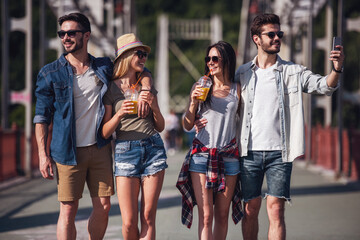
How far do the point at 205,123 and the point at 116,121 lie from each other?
2.23 ft

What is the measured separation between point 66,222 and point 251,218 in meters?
1.36

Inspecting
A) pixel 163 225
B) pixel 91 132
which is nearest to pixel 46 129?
pixel 91 132

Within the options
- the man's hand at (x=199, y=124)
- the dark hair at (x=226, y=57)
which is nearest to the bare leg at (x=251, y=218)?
the man's hand at (x=199, y=124)

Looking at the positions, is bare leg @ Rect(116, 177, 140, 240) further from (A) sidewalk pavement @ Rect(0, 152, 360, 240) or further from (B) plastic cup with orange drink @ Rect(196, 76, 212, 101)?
(A) sidewalk pavement @ Rect(0, 152, 360, 240)

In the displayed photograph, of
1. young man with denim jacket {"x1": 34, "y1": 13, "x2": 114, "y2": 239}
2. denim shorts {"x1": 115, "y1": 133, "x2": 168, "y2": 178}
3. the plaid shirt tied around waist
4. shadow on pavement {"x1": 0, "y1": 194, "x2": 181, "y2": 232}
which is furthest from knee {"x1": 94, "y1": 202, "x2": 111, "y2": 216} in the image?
shadow on pavement {"x1": 0, "y1": 194, "x2": 181, "y2": 232}

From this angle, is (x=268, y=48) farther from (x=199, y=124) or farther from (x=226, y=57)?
(x=199, y=124)

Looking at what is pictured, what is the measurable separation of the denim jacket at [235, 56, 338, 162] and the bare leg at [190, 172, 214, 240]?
1.19ft

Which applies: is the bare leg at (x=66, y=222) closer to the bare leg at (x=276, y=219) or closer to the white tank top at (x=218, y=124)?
the white tank top at (x=218, y=124)

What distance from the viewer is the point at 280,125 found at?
467cm

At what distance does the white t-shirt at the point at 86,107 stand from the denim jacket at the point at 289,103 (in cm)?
108

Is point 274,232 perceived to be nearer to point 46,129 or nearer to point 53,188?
point 46,129

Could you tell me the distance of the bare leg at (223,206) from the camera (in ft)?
15.2

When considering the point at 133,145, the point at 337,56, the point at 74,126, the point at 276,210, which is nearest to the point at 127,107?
the point at 133,145

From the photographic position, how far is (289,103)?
472 cm
